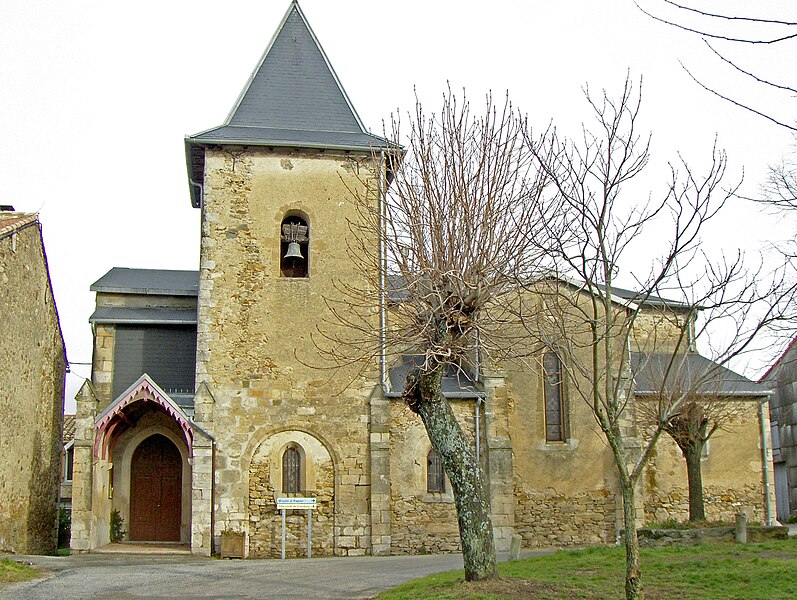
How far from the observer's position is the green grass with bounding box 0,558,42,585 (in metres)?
13.1

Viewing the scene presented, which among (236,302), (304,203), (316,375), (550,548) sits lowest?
(550,548)

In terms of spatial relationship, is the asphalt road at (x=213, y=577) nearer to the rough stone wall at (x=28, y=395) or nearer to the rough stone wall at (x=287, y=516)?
the rough stone wall at (x=287, y=516)

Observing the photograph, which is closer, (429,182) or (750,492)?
(429,182)

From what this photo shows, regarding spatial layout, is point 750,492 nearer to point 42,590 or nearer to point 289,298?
point 289,298

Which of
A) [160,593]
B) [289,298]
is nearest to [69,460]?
[289,298]

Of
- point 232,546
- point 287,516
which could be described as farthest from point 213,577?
point 287,516

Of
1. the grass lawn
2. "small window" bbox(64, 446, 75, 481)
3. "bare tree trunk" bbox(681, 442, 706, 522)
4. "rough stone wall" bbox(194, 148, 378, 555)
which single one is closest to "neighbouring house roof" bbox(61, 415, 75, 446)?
"small window" bbox(64, 446, 75, 481)

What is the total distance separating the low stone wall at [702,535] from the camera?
15.7 m

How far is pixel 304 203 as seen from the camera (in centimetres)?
2039

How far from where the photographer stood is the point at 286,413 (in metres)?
19.5

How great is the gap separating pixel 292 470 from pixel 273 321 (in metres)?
3.32

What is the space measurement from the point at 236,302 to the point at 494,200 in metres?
8.55

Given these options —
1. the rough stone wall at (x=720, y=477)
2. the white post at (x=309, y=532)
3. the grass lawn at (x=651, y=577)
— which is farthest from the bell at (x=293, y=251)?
the rough stone wall at (x=720, y=477)

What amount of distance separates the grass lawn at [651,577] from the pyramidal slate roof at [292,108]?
407 inches
